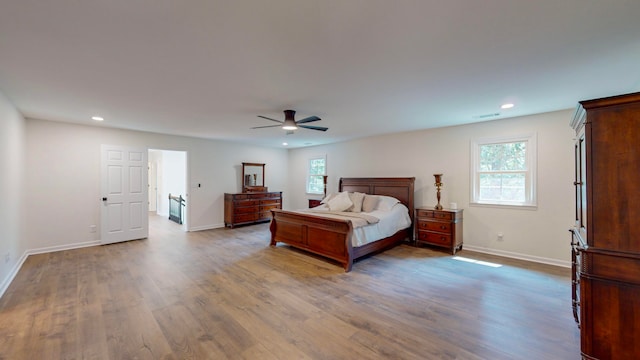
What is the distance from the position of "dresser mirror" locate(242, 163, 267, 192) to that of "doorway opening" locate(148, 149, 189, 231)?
1.56 meters

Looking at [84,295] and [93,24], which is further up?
[93,24]

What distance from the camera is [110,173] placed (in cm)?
525

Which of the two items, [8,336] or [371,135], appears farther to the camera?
[371,135]

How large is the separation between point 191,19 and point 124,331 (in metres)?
2.65

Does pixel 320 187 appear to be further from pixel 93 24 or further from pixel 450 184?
pixel 93 24

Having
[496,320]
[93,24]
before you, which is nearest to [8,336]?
[93,24]

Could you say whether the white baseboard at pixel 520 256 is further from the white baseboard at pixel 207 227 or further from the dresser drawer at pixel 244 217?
the white baseboard at pixel 207 227

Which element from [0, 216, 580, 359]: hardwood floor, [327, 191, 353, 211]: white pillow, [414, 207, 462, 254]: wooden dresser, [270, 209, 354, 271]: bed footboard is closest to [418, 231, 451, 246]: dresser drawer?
[414, 207, 462, 254]: wooden dresser

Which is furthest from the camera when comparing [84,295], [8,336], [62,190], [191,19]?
[62,190]

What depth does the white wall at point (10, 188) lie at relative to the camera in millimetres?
3146

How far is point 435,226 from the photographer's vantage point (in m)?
4.80

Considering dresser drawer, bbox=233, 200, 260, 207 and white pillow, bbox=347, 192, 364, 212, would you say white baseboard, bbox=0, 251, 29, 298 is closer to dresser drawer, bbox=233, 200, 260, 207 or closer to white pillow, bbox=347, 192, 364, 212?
dresser drawer, bbox=233, 200, 260, 207

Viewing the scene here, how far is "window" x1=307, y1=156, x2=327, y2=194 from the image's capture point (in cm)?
769

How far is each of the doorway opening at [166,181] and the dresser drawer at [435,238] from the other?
216 inches
